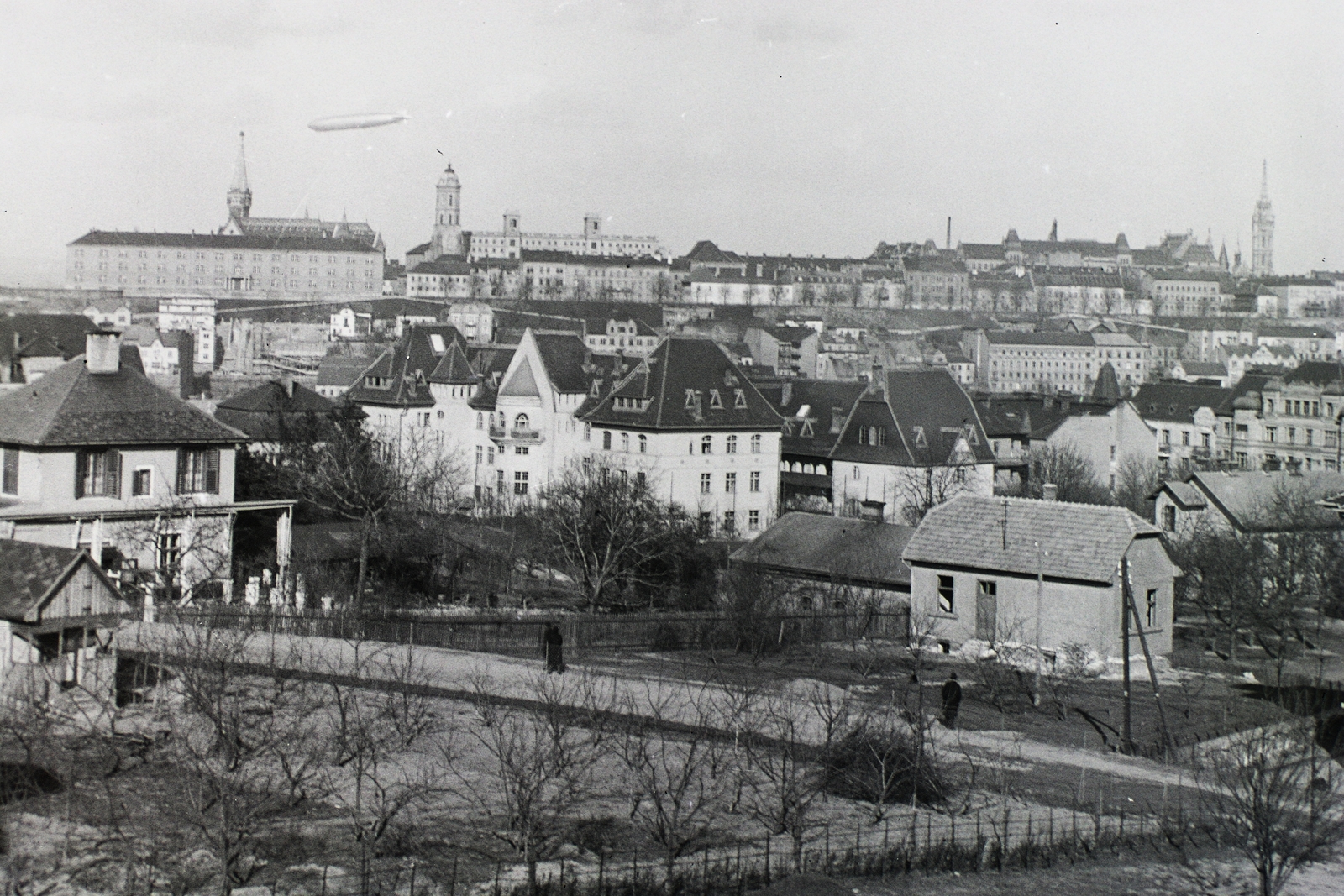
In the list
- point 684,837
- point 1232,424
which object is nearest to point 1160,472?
point 1232,424

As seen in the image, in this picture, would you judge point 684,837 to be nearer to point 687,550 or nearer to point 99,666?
point 99,666

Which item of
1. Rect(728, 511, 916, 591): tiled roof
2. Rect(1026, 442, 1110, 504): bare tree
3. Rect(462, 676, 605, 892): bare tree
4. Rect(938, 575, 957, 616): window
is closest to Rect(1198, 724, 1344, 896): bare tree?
Rect(462, 676, 605, 892): bare tree

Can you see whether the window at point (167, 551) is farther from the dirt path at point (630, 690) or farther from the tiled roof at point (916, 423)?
the tiled roof at point (916, 423)

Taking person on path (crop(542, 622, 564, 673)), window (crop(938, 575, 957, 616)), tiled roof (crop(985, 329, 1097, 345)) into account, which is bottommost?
person on path (crop(542, 622, 564, 673))

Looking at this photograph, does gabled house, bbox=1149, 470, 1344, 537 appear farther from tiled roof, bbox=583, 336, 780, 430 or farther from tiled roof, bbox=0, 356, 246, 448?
tiled roof, bbox=0, 356, 246, 448

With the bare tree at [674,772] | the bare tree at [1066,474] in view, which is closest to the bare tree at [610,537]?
the bare tree at [674,772]

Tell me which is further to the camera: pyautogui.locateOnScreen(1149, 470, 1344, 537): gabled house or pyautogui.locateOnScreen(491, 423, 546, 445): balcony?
pyautogui.locateOnScreen(491, 423, 546, 445): balcony

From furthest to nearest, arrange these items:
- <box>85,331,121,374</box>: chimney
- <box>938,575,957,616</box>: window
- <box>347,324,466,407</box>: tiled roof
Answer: <box>347,324,466,407</box>: tiled roof
<box>938,575,957,616</box>: window
<box>85,331,121,374</box>: chimney

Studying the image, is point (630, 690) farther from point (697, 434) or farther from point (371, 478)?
point (697, 434)
